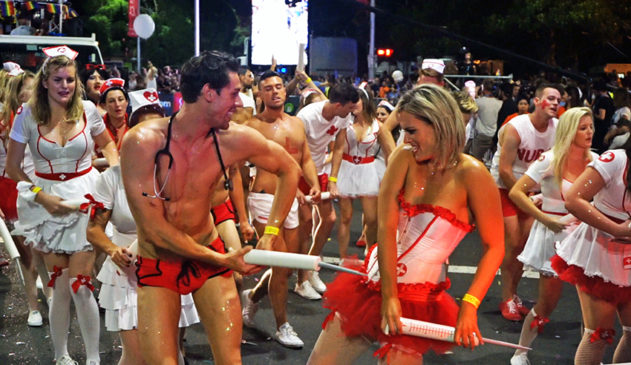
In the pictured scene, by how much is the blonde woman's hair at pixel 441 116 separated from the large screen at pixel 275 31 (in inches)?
1131

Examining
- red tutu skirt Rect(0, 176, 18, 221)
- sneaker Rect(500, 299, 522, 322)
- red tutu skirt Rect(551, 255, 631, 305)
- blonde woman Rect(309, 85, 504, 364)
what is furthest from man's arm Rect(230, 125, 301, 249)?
red tutu skirt Rect(0, 176, 18, 221)

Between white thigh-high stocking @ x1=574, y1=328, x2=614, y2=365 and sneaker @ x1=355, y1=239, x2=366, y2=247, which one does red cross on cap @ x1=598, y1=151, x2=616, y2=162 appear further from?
sneaker @ x1=355, y1=239, x2=366, y2=247

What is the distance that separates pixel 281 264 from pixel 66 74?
2943 millimetres

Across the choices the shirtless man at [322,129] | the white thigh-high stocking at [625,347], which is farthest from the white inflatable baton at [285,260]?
the shirtless man at [322,129]

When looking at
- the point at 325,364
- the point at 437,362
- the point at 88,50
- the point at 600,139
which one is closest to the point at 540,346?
the point at 437,362

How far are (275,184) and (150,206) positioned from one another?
10.0ft

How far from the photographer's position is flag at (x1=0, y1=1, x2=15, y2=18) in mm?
18625

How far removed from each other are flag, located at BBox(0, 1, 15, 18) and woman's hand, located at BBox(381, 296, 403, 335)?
57.1 ft

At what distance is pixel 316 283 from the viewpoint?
7.99 metres

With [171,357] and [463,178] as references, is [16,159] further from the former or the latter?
[463,178]

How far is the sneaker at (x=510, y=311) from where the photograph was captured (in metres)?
7.01

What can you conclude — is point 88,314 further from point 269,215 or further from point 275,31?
point 275,31

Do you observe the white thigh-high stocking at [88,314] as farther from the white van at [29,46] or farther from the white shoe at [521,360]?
the white van at [29,46]

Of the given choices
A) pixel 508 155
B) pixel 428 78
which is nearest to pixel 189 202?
pixel 508 155
